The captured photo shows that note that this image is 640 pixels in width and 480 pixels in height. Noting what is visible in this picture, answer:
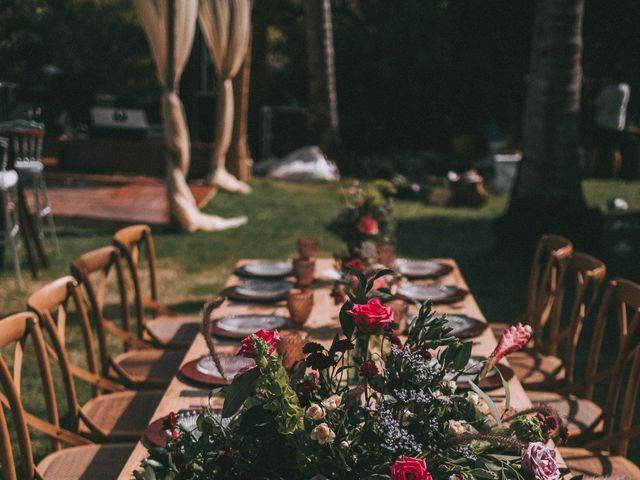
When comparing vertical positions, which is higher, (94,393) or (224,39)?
(224,39)

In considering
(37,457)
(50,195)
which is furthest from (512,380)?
(50,195)

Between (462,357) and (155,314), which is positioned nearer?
Answer: (462,357)

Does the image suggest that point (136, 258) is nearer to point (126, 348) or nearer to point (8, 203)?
point (126, 348)

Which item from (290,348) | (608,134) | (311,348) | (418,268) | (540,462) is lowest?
(608,134)

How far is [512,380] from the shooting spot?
9.65 feet

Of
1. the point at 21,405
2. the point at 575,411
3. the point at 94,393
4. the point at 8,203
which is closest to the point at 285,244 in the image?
the point at 8,203

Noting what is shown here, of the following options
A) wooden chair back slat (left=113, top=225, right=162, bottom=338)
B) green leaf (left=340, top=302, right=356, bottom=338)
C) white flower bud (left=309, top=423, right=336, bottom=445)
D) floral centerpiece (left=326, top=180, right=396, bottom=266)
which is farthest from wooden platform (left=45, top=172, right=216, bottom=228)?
white flower bud (left=309, top=423, right=336, bottom=445)

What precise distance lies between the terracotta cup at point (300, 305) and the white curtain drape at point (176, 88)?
5.50 m

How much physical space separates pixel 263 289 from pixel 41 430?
1.56m

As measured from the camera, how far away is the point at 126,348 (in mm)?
4273

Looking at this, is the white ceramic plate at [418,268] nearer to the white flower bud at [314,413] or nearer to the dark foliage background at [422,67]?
the white flower bud at [314,413]

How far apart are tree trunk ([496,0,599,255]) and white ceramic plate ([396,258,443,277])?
3.82 meters

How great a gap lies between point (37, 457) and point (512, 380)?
7.82ft

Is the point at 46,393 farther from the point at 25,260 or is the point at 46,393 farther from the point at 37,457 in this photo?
the point at 25,260
